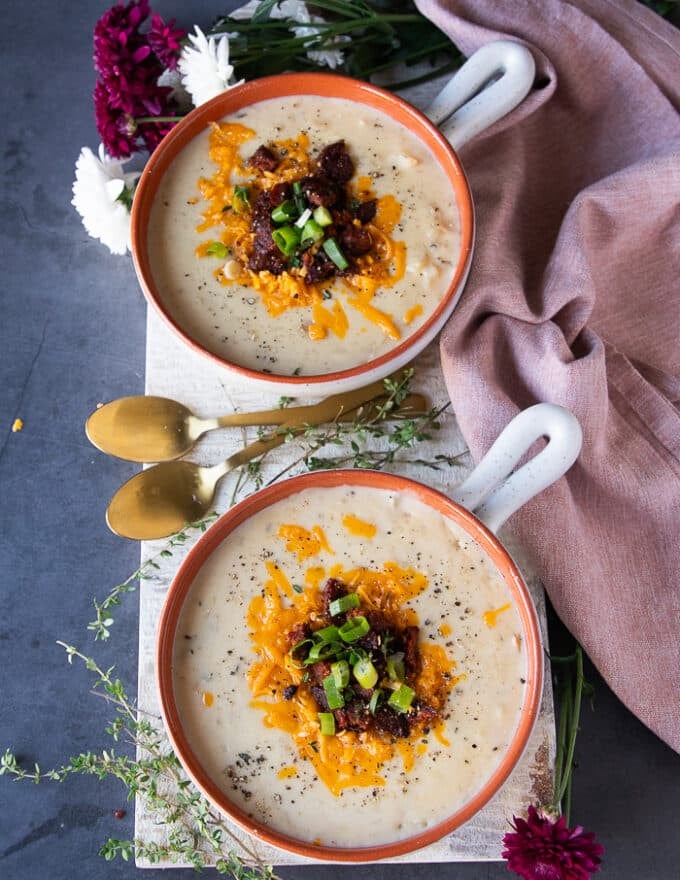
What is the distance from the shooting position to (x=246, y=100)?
7.17 feet

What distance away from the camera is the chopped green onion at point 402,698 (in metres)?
1.80

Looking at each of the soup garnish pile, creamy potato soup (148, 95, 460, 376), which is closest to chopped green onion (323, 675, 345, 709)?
the soup garnish pile

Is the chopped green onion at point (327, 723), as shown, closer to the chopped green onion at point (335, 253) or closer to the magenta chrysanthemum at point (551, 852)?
the magenta chrysanthemum at point (551, 852)

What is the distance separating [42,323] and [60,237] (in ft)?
0.77

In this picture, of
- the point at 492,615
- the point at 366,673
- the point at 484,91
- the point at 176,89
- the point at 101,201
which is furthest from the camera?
the point at 176,89

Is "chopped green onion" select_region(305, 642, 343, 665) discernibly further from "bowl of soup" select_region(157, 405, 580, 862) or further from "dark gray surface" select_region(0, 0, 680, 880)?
"dark gray surface" select_region(0, 0, 680, 880)

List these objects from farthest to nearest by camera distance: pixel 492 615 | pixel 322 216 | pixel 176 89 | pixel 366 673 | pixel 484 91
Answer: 1. pixel 176 89
2. pixel 484 91
3. pixel 322 216
4. pixel 492 615
5. pixel 366 673

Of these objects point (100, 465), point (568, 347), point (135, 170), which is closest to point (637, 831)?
point (568, 347)

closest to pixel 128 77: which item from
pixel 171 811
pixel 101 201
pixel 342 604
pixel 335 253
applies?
pixel 101 201

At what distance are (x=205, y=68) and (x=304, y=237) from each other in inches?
20.4

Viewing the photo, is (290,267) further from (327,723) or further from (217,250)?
(327,723)

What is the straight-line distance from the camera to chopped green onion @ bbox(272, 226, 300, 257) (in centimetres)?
204

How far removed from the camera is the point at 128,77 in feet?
7.48

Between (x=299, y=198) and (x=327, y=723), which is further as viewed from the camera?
(x=299, y=198)
